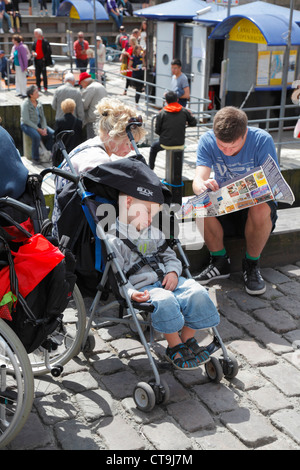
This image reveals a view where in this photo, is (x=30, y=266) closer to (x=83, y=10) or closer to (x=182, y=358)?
(x=182, y=358)

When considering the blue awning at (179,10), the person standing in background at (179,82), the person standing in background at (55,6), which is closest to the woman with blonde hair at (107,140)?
the person standing in background at (179,82)

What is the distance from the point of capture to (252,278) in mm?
5480

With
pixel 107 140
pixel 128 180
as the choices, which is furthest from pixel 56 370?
pixel 107 140

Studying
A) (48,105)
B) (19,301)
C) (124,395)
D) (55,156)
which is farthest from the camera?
(48,105)

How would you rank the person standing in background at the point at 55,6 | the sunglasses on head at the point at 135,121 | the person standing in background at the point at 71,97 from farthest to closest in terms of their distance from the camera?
1. the person standing in background at the point at 55,6
2. the person standing in background at the point at 71,97
3. the sunglasses on head at the point at 135,121

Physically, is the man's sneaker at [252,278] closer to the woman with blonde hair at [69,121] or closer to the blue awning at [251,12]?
the woman with blonde hair at [69,121]

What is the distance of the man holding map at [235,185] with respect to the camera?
5.01 metres

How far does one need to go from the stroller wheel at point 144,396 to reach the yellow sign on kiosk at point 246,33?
9366 millimetres

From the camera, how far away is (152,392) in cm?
375

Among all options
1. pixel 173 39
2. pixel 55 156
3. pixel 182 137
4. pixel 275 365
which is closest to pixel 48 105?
pixel 173 39

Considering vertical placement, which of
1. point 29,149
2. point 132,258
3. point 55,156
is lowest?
point 29,149

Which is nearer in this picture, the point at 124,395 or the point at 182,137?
the point at 124,395
